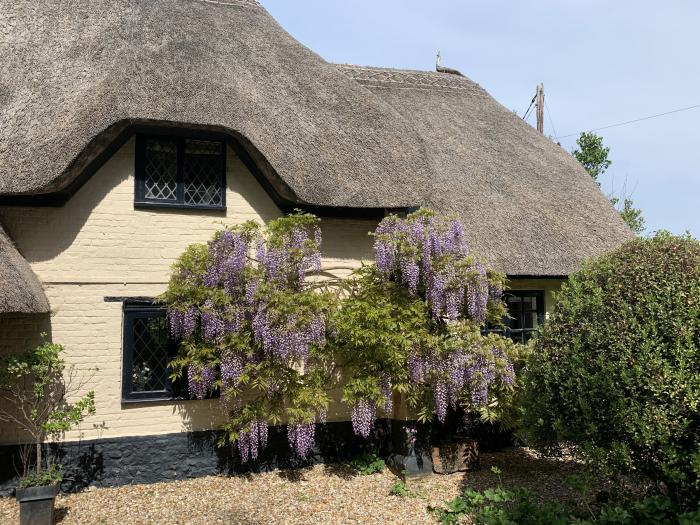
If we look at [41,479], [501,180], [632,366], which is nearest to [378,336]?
[632,366]

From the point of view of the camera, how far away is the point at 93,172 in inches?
271

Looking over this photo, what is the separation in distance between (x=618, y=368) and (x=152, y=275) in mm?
5049

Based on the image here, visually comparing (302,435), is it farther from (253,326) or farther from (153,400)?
(153,400)

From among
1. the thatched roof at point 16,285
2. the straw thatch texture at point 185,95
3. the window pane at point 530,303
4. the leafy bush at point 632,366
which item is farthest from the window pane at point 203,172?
the window pane at point 530,303

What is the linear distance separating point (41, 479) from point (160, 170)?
358 centimetres

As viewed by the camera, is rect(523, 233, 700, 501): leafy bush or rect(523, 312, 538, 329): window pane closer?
rect(523, 233, 700, 501): leafy bush

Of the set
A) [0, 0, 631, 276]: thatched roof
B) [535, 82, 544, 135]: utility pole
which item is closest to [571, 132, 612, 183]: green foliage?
[535, 82, 544, 135]: utility pole

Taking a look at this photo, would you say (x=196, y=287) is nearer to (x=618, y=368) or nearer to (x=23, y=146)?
(x=23, y=146)

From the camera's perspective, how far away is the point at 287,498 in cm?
637

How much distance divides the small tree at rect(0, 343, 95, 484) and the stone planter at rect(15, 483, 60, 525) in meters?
0.22

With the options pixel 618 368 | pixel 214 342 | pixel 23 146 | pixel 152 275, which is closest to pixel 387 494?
pixel 214 342

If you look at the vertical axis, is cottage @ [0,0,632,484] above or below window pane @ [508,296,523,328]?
above

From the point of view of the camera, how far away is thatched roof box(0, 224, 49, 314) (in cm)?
564

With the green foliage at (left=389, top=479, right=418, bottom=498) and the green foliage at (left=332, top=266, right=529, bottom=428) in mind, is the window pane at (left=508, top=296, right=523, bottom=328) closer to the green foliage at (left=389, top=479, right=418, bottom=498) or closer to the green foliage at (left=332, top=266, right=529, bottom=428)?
the green foliage at (left=332, top=266, right=529, bottom=428)
